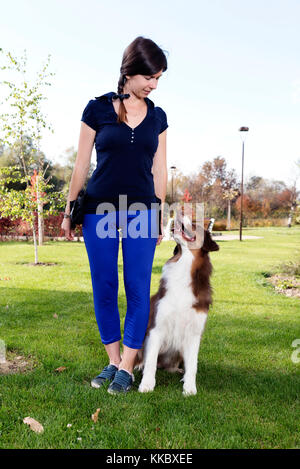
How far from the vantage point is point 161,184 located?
300 cm

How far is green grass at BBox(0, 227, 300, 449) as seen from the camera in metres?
2.25

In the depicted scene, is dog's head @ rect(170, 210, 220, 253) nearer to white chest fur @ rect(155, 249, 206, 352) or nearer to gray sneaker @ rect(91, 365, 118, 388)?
white chest fur @ rect(155, 249, 206, 352)

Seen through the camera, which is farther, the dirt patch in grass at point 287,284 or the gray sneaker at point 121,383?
the dirt patch in grass at point 287,284

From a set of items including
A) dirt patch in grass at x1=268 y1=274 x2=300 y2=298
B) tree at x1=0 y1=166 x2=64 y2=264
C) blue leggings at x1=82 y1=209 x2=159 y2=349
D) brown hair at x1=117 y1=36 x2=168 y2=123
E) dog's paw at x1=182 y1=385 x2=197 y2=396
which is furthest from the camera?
tree at x1=0 y1=166 x2=64 y2=264

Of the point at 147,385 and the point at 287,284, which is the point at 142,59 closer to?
the point at 147,385

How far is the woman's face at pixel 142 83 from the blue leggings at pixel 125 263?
814 mm

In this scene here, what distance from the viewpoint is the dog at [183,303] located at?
2.85 meters

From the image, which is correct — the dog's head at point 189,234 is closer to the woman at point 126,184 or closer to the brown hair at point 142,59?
the woman at point 126,184

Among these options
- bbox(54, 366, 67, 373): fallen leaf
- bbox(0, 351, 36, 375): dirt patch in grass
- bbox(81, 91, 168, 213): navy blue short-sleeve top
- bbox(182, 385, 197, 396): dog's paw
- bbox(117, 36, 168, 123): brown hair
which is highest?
bbox(117, 36, 168, 123): brown hair

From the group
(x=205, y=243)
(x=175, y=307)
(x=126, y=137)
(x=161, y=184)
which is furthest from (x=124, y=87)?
(x=175, y=307)

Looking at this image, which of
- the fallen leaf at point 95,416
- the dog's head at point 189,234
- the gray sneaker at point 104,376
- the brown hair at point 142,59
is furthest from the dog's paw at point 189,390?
the brown hair at point 142,59

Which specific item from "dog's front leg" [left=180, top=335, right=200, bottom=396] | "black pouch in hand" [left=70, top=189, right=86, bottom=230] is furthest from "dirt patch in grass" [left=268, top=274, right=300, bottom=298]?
"black pouch in hand" [left=70, top=189, right=86, bottom=230]

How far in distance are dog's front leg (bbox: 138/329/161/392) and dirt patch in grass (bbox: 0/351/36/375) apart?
1.06 meters
